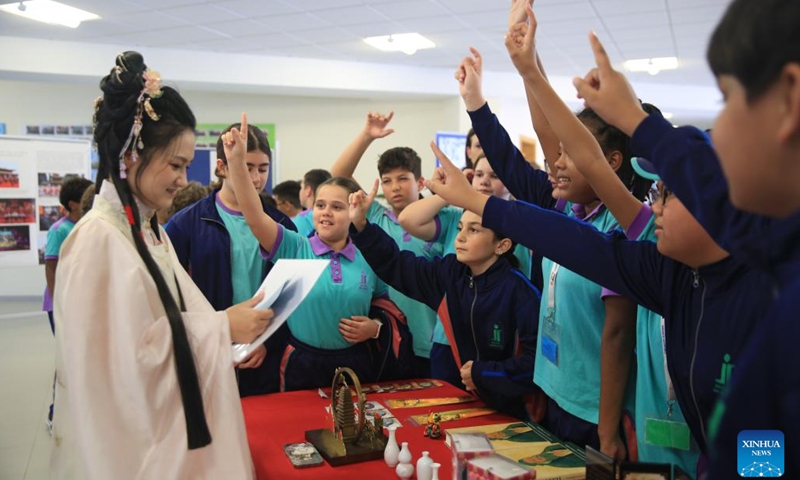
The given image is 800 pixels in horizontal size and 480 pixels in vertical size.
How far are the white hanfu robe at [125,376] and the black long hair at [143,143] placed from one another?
24 millimetres

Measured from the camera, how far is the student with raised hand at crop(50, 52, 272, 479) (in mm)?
1406

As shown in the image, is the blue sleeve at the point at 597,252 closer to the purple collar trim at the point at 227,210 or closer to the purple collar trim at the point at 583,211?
the purple collar trim at the point at 583,211

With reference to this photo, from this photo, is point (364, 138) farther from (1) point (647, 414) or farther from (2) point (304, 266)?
(1) point (647, 414)

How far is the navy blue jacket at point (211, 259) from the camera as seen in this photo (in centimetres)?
256

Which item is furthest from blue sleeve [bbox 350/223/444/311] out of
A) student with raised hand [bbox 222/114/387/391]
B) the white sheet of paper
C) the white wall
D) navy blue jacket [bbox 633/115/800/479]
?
the white wall

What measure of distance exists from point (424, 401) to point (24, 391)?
4.54 meters

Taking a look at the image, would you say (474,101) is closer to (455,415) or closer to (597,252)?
(597,252)

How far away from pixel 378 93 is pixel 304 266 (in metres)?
8.75

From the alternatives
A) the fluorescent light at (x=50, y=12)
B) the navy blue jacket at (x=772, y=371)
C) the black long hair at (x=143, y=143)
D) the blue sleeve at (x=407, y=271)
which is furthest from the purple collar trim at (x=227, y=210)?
the fluorescent light at (x=50, y=12)

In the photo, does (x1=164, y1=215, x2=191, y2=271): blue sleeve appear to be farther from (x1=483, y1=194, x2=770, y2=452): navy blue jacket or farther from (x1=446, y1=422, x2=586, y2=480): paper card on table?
(x1=483, y1=194, x2=770, y2=452): navy blue jacket

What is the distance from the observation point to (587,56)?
9.17 meters

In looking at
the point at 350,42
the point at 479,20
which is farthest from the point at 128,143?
the point at 350,42

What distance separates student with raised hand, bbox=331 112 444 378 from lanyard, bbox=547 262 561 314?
1115mm

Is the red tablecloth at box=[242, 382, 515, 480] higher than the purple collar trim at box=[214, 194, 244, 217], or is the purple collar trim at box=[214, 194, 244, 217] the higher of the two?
the purple collar trim at box=[214, 194, 244, 217]
